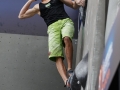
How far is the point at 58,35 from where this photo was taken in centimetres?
300

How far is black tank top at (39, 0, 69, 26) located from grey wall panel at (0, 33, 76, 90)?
2.56 ft

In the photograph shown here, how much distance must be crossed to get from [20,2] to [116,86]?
2745mm

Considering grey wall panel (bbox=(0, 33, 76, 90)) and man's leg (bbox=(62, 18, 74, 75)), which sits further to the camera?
grey wall panel (bbox=(0, 33, 76, 90))

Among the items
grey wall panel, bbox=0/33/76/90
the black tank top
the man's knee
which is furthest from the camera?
grey wall panel, bbox=0/33/76/90

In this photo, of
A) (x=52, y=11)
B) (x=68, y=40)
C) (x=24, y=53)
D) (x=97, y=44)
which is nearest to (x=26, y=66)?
(x=24, y=53)

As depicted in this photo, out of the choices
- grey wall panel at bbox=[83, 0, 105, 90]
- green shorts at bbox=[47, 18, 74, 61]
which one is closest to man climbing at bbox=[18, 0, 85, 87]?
green shorts at bbox=[47, 18, 74, 61]

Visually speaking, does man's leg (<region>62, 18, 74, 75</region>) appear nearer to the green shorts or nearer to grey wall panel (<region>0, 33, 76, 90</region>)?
the green shorts

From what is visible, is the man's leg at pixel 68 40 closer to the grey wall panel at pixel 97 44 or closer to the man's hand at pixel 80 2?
the man's hand at pixel 80 2

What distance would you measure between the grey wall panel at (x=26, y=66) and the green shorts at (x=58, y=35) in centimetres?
88

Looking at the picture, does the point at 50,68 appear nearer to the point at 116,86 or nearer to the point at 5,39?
the point at 5,39

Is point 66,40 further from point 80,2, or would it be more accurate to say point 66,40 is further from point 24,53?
point 24,53

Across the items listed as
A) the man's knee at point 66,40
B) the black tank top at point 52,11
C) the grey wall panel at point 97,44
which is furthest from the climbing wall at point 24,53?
the grey wall panel at point 97,44

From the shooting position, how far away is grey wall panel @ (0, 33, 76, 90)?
389 centimetres

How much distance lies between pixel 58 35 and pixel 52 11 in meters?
0.29
